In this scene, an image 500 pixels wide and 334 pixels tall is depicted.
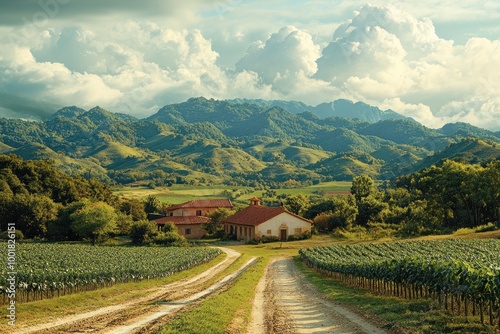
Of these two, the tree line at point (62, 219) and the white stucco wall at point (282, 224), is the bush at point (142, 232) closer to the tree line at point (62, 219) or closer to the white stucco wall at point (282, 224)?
the tree line at point (62, 219)

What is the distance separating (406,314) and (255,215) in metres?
80.1

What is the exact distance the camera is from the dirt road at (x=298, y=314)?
2381 cm

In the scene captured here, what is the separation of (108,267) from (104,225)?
165 ft

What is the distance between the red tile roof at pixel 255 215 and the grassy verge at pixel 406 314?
61.0 meters

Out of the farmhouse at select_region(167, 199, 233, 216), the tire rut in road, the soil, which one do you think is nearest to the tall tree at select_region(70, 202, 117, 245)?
the farmhouse at select_region(167, 199, 233, 216)

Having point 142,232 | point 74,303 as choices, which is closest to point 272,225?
point 142,232

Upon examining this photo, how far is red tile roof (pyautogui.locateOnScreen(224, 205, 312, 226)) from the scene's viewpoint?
99.8 metres

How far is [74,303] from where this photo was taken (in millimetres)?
31547

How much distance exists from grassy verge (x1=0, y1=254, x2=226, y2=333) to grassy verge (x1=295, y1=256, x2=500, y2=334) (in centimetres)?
1483

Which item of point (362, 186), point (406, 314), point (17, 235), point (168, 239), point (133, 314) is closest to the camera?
point (406, 314)

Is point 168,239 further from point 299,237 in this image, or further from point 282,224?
point 299,237

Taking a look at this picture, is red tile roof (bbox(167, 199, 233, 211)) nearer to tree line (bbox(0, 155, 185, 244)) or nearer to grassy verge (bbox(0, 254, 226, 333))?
tree line (bbox(0, 155, 185, 244))

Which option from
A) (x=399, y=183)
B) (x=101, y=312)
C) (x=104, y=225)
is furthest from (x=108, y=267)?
(x=399, y=183)

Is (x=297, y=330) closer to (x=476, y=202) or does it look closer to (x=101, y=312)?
(x=101, y=312)
